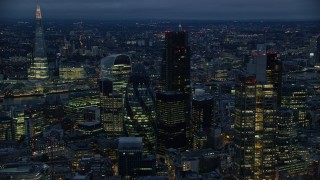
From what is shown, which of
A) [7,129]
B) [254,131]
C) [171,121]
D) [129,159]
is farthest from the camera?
[7,129]

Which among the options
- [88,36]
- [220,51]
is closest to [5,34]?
[88,36]

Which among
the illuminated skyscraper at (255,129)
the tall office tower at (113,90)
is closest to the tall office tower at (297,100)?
the illuminated skyscraper at (255,129)

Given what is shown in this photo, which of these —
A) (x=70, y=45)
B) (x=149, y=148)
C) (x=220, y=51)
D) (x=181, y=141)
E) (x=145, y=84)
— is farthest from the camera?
(x=70, y=45)

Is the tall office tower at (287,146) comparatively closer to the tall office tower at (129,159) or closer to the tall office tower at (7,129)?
the tall office tower at (129,159)

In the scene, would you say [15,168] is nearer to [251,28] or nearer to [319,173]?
[319,173]

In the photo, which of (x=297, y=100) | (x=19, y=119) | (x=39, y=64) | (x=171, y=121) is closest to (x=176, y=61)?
(x=171, y=121)

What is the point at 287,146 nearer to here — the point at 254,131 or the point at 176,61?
the point at 254,131
